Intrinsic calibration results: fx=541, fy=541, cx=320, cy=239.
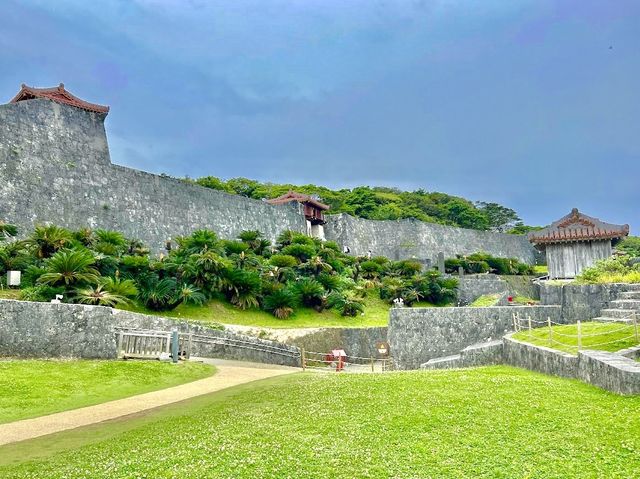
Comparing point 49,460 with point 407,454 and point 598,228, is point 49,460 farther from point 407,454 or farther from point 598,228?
point 598,228

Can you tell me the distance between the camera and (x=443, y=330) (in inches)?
796

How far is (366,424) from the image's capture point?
7090mm

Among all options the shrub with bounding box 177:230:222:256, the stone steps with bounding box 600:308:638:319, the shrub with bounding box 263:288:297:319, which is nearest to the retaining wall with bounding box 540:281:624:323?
the stone steps with bounding box 600:308:638:319

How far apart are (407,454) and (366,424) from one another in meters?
1.37

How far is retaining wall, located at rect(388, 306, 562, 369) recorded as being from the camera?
2009 cm

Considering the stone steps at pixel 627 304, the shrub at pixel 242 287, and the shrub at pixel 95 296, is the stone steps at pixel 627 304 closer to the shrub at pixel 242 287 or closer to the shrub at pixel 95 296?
the shrub at pixel 242 287

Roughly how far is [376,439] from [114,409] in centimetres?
590

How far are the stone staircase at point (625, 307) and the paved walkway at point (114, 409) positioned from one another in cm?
929

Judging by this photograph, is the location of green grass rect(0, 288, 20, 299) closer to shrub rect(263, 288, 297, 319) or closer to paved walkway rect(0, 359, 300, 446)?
paved walkway rect(0, 359, 300, 446)

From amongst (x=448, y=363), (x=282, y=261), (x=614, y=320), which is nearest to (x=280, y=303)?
(x=282, y=261)

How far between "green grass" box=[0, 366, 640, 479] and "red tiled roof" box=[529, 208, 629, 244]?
21.6 metres

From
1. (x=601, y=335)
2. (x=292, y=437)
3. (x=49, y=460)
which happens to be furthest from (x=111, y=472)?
(x=601, y=335)

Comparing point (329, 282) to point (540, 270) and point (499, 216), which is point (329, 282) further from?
point (499, 216)

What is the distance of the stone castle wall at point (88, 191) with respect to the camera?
25375 millimetres
